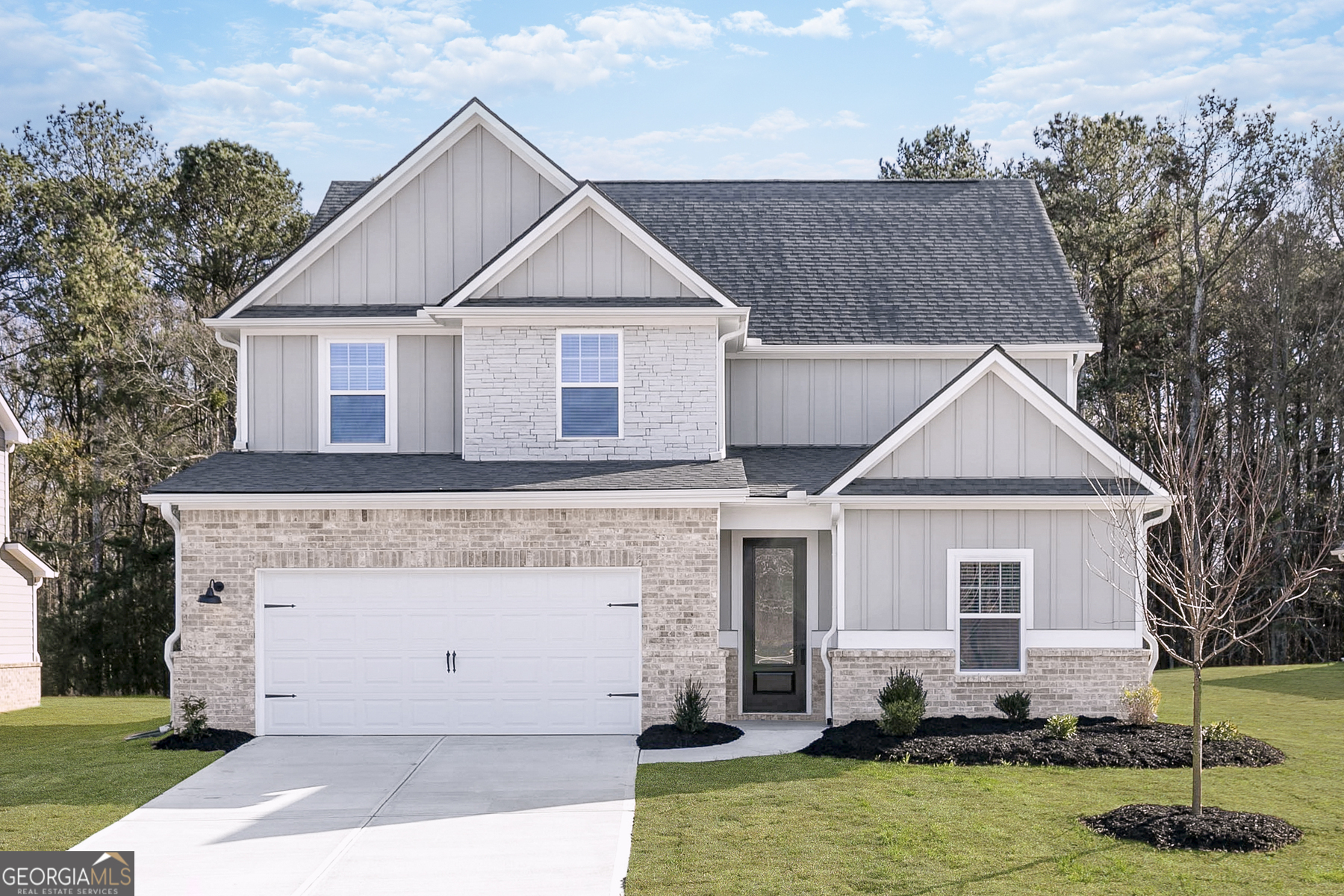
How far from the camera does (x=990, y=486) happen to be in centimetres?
1512

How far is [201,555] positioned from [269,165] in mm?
19946

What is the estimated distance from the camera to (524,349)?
16391mm

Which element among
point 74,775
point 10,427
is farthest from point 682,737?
point 10,427

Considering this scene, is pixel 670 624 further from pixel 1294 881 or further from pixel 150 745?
pixel 1294 881

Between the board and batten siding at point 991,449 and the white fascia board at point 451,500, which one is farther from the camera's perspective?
the board and batten siding at point 991,449

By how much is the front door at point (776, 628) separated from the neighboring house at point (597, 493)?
0.14 ft

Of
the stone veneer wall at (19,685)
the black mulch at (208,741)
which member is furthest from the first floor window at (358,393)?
the stone veneer wall at (19,685)

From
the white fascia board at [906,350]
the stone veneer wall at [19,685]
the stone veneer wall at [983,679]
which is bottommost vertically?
the stone veneer wall at [19,685]

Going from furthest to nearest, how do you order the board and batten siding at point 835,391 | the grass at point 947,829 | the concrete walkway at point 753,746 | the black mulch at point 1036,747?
the board and batten siding at point 835,391 < the concrete walkway at point 753,746 < the black mulch at point 1036,747 < the grass at point 947,829

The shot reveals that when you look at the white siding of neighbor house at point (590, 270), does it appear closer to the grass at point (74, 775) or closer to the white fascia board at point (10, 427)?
the grass at point (74, 775)

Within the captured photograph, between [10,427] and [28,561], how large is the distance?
2.55 meters

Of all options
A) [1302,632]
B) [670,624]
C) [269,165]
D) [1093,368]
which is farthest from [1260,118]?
[269,165]

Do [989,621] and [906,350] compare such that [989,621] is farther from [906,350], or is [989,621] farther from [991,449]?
[906,350]

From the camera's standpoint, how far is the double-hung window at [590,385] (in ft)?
53.9
